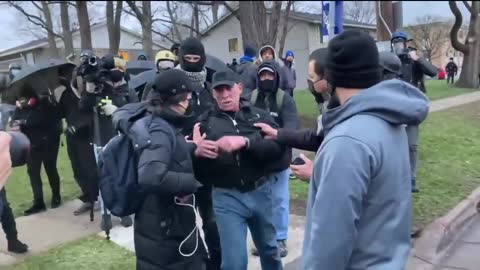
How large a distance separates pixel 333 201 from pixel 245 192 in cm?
196

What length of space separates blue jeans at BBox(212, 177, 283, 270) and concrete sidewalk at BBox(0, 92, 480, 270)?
104 centimetres

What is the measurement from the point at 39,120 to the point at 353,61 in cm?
529

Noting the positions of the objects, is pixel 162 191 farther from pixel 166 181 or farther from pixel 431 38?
pixel 431 38

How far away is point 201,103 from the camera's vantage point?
451cm

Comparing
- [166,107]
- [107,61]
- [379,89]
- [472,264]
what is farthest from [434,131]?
[379,89]

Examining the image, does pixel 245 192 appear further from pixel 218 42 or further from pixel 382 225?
pixel 218 42

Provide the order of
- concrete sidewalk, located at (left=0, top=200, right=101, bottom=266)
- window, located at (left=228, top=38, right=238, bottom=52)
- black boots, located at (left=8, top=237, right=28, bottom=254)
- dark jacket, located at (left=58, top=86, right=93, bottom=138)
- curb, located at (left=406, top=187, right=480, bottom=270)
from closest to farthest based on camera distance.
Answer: curb, located at (left=406, top=187, right=480, bottom=270) → black boots, located at (left=8, top=237, right=28, bottom=254) → concrete sidewalk, located at (left=0, top=200, right=101, bottom=266) → dark jacket, located at (left=58, top=86, right=93, bottom=138) → window, located at (left=228, top=38, right=238, bottom=52)

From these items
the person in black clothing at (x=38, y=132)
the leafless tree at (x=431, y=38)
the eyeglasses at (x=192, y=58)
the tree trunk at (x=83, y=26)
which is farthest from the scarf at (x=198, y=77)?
the leafless tree at (x=431, y=38)

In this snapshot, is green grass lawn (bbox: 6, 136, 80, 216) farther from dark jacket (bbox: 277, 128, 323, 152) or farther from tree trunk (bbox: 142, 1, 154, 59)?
tree trunk (bbox: 142, 1, 154, 59)

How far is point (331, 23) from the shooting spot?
520 centimetres

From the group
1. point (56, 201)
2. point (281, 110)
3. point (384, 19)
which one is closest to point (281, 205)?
point (281, 110)

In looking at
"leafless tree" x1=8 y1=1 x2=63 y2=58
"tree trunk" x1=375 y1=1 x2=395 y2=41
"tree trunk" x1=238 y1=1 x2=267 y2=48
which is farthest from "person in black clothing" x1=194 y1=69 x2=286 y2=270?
"leafless tree" x1=8 y1=1 x2=63 y2=58

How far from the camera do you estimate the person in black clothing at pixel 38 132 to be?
6430 millimetres

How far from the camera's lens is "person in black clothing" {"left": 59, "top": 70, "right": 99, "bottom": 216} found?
623cm
